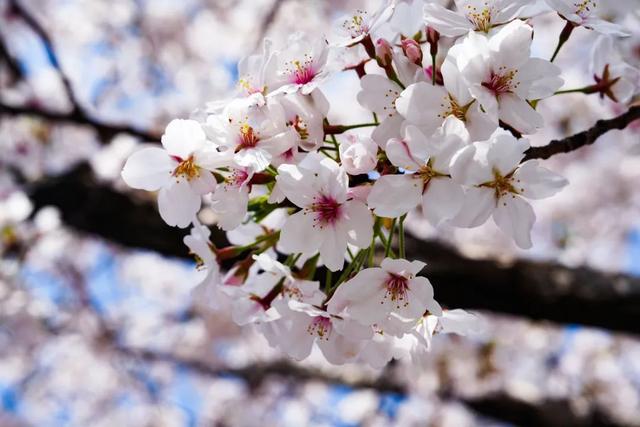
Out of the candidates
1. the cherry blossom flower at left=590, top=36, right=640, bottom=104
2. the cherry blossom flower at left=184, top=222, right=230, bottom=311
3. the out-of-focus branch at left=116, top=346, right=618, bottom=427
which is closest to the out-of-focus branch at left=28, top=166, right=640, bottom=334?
the out-of-focus branch at left=116, top=346, right=618, bottom=427

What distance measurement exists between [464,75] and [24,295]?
3.16 meters

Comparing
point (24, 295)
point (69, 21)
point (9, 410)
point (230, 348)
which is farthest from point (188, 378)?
point (69, 21)

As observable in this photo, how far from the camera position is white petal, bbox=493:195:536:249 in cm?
77

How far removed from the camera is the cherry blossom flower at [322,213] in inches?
30.7

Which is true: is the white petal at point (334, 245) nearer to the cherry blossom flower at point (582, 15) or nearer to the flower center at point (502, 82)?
the flower center at point (502, 82)

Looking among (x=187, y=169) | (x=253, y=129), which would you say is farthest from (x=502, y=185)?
(x=187, y=169)

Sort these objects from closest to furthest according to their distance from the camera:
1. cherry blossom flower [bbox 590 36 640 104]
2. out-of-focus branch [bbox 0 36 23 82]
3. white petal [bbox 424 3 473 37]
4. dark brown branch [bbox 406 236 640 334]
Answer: white petal [bbox 424 3 473 37]
cherry blossom flower [bbox 590 36 640 104]
dark brown branch [bbox 406 236 640 334]
out-of-focus branch [bbox 0 36 23 82]

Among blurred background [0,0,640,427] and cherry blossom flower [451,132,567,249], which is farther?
blurred background [0,0,640,427]

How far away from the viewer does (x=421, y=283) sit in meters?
0.82

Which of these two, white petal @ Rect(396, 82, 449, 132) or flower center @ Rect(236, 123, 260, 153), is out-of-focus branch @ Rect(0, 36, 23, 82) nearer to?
flower center @ Rect(236, 123, 260, 153)

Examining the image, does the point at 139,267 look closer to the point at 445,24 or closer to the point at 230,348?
the point at 230,348

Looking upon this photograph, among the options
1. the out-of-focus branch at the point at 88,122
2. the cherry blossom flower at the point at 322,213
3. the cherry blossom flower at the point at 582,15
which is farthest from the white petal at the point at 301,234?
the out-of-focus branch at the point at 88,122

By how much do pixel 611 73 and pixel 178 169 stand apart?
79 cm

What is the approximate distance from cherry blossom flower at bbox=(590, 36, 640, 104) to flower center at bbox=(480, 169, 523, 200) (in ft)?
1.49
